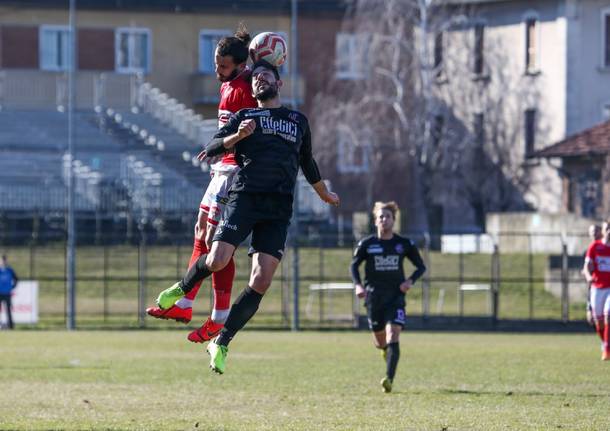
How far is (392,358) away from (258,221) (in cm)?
635

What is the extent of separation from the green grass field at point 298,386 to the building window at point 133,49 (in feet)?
89.7

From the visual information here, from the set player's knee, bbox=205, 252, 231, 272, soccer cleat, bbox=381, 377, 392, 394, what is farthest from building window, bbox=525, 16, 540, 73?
player's knee, bbox=205, 252, 231, 272

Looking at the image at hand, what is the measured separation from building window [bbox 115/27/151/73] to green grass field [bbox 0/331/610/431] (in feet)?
89.7

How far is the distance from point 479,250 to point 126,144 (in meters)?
12.8

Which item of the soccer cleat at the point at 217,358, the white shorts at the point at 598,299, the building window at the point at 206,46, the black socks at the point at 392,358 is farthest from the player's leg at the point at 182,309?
the building window at the point at 206,46

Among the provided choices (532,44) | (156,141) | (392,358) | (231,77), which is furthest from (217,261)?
(532,44)

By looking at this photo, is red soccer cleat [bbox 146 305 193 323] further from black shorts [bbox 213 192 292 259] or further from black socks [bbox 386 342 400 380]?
black socks [bbox 386 342 400 380]

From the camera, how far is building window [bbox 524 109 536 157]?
57.0 meters

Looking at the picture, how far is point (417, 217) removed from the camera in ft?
192

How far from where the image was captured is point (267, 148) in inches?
478

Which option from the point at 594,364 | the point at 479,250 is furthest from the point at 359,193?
the point at 594,364

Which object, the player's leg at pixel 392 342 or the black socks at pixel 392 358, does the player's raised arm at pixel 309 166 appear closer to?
the player's leg at pixel 392 342

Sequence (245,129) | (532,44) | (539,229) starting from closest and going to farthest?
(245,129) < (539,229) < (532,44)

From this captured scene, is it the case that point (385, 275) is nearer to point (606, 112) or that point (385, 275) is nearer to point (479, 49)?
point (606, 112)
